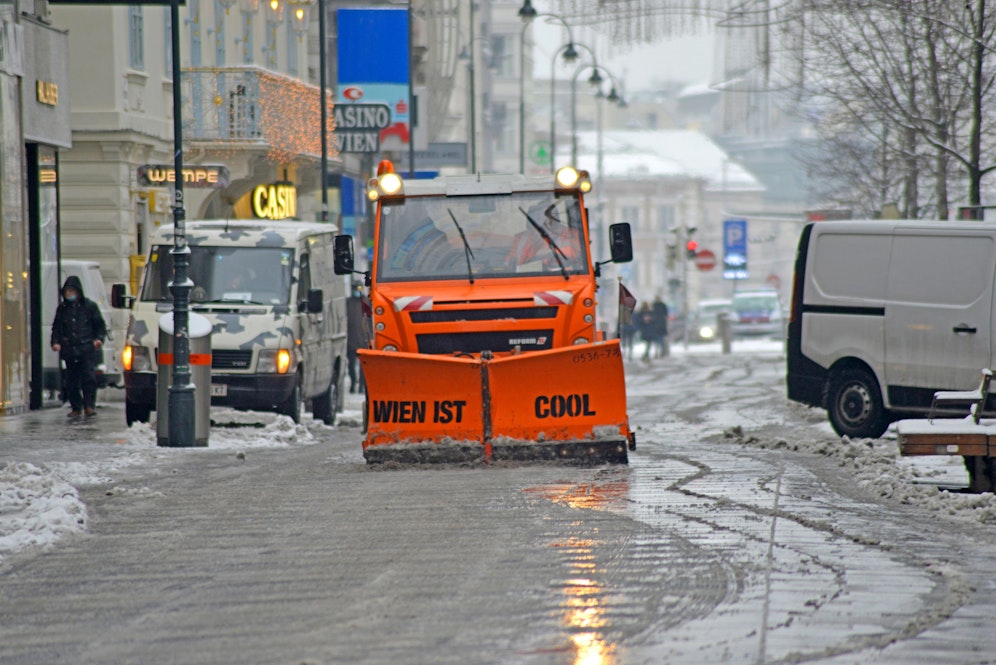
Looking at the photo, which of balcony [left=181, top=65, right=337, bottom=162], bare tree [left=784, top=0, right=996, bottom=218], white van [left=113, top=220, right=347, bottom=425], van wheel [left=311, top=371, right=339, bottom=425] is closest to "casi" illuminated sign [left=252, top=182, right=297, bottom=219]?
balcony [left=181, top=65, right=337, bottom=162]

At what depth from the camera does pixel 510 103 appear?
4222 inches

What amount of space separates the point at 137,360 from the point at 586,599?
13480 mm

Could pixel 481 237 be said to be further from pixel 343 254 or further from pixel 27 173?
pixel 27 173

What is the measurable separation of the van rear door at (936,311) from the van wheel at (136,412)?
8.55 meters

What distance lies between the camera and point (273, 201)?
119 ft

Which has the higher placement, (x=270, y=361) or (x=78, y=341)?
(x=78, y=341)

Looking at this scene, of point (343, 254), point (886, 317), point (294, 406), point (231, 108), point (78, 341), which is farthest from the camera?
point (231, 108)

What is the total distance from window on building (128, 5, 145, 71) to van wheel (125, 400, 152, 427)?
9.72 meters

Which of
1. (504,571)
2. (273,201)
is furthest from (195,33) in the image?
(504,571)

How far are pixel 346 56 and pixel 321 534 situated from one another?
3203 centimetres

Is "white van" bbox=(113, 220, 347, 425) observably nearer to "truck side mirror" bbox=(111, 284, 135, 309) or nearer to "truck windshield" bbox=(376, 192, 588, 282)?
"truck side mirror" bbox=(111, 284, 135, 309)

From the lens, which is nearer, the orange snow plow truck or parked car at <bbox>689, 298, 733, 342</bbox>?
A: the orange snow plow truck

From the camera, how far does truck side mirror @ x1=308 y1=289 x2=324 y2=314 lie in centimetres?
2184

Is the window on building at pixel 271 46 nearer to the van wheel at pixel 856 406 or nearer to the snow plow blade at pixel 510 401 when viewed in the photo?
the van wheel at pixel 856 406
